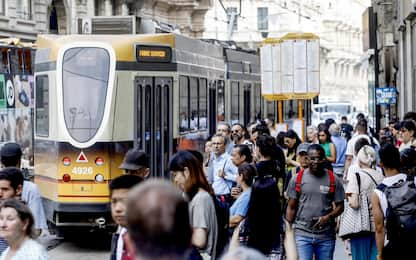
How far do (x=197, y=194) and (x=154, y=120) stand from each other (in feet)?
30.6

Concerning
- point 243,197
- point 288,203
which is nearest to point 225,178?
point 288,203

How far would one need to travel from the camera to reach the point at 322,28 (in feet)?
297

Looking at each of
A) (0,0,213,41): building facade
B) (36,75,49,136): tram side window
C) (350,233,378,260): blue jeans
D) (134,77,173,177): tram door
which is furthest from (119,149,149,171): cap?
(0,0,213,41): building facade

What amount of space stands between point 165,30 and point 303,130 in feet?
27.2

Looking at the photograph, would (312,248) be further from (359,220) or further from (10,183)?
(10,183)

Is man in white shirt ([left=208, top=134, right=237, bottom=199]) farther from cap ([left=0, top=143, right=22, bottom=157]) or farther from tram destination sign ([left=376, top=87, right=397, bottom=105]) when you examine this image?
tram destination sign ([left=376, top=87, right=397, bottom=105])

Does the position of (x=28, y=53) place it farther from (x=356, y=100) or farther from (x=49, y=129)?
(x=356, y=100)

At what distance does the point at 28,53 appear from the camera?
82.7ft

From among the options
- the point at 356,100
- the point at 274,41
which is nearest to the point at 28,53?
the point at 274,41

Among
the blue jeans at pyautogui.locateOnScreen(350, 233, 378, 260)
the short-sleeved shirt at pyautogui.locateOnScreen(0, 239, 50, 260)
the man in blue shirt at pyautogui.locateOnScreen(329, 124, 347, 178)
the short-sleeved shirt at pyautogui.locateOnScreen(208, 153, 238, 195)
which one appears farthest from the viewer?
the man in blue shirt at pyautogui.locateOnScreen(329, 124, 347, 178)

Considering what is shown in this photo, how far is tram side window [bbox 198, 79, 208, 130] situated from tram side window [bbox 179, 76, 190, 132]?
59.6 inches

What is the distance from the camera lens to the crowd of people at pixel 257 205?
6359mm

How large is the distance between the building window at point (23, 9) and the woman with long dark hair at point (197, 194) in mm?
32874

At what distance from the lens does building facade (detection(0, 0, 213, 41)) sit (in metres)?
38.7
